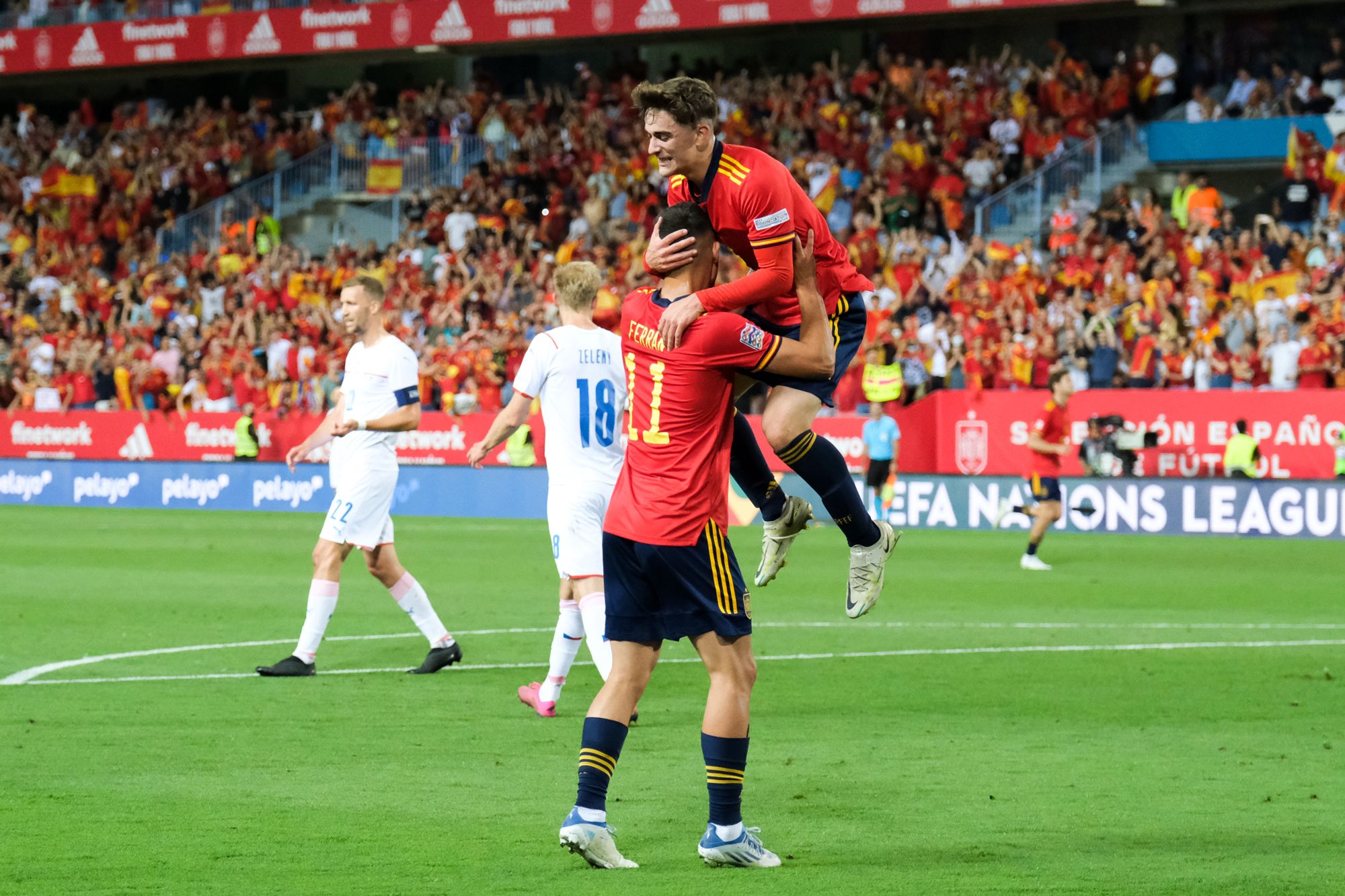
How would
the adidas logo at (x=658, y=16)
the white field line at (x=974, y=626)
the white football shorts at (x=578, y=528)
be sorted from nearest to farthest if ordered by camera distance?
1. the white football shorts at (x=578, y=528)
2. the white field line at (x=974, y=626)
3. the adidas logo at (x=658, y=16)

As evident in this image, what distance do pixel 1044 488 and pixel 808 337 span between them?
13879mm

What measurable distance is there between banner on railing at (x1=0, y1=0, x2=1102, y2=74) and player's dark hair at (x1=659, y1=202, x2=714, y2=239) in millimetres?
26163

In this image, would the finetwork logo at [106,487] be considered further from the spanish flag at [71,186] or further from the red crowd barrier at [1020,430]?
the spanish flag at [71,186]

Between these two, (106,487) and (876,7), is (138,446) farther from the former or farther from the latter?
(876,7)

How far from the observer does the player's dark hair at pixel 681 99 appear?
580 cm

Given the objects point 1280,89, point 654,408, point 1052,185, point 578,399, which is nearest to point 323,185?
point 1052,185

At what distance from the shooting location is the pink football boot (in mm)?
9383

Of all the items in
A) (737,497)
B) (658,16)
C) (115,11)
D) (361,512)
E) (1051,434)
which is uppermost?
(115,11)

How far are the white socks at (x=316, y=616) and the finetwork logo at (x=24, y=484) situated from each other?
70.9ft

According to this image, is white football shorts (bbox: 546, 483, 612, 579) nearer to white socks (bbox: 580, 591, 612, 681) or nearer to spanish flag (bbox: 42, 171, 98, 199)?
white socks (bbox: 580, 591, 612, 681)

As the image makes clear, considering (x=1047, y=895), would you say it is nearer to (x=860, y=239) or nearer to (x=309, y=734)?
(x=309, y=734)

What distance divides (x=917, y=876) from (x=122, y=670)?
22.2ft

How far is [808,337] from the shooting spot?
19.4 feet

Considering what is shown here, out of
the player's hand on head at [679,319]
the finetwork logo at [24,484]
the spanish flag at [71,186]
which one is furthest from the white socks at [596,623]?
the spanish flag at [71,186]
